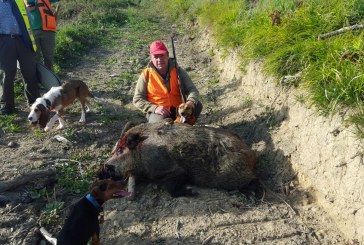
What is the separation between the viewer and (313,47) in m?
4.86

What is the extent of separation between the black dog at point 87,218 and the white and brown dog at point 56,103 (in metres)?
→ 2.48

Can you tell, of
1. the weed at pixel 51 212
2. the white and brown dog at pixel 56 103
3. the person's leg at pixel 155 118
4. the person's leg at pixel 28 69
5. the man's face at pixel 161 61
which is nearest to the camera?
the weed at pixel 51 212

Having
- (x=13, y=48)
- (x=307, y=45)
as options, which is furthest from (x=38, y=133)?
(x=307, y=45)

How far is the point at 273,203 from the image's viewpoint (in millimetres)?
4211

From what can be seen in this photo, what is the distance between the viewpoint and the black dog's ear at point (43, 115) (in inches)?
220

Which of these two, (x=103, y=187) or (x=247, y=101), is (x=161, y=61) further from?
(x=103, y=187)

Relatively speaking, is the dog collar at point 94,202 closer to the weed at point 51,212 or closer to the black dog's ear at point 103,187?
the black dog's ear at point 103,187

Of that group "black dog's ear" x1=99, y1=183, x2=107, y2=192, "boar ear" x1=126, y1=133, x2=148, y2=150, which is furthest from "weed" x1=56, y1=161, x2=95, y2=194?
"black dog's ear" x1=99, y1=183, x2=107, y2=192

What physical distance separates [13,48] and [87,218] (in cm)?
406

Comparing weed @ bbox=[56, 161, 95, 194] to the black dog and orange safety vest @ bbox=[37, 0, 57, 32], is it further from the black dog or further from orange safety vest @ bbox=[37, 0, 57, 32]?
orange safety vest @ bbox=[37, 0, 57, 32]

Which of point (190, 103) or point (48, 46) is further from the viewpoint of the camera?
point (48, 46)

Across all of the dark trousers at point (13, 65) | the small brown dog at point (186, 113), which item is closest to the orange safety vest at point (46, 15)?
the dark trousers at point (13, 65)

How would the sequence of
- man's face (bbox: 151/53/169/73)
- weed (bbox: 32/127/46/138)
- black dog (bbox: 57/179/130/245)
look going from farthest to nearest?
weed (bbox: 32/127/46/138) → man's face (bbox: 151/53/169/73) → black dog (bbox: 57/179/130/245)

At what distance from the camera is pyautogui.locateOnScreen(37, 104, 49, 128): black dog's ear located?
18.4ft
